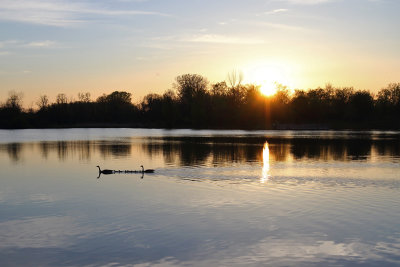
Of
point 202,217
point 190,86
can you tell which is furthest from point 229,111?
point 202,217

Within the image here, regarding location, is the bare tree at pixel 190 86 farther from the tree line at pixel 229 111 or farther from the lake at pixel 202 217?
the lake at pixel 202 217

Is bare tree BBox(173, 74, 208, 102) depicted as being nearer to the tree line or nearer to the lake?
the tree line

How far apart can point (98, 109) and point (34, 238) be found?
544ft

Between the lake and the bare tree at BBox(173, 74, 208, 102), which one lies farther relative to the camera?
the bare tree at BBox(173, 74, 208, 102)

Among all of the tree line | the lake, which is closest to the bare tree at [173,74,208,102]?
the tree line

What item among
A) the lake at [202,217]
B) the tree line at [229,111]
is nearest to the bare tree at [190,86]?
the tree line at [229,111]

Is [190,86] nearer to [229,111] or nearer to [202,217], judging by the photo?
[229,111]

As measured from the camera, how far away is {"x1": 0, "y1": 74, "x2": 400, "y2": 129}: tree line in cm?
13438

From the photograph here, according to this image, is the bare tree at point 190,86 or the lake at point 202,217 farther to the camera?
the bare tree at point 190,86

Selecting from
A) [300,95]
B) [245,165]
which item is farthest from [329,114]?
[245,165]

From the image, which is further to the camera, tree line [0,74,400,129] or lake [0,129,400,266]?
tree line [0,74,400,129]

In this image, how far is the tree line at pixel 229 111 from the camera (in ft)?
441

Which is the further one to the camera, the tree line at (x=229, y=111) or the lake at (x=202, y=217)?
the tree line at (x=229, y=111)

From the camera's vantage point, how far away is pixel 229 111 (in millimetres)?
145625
